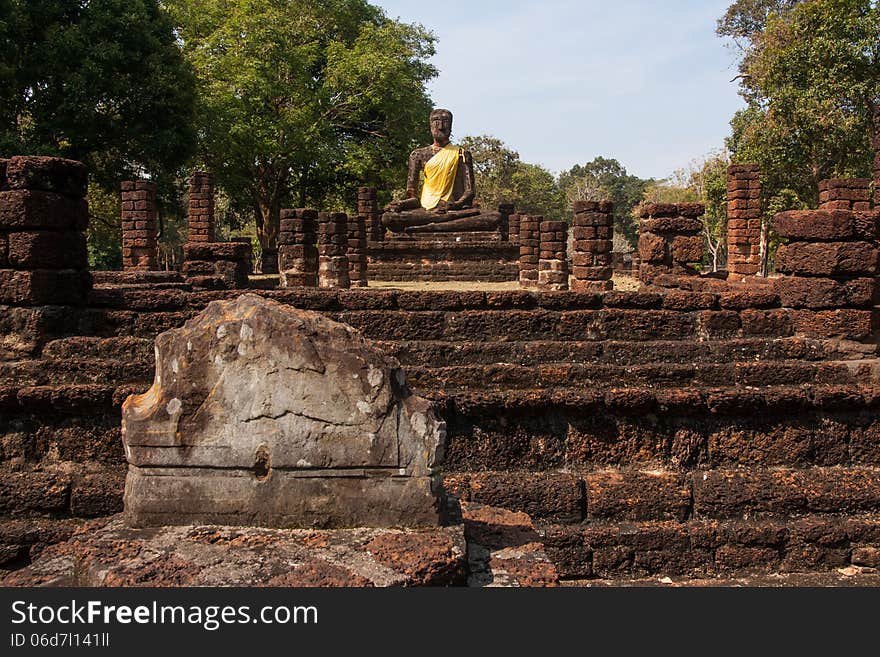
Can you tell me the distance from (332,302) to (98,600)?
3565 mm

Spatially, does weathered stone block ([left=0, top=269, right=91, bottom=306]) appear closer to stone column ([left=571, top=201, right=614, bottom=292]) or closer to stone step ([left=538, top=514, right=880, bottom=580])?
stone step ([left=538, top=514, right=880, bottom=580])

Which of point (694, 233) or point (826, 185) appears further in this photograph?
point (826, 185)

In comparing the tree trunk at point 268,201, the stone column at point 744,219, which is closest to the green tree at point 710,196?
the stone column at point 744,219

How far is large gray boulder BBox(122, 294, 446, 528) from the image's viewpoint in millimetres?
2754

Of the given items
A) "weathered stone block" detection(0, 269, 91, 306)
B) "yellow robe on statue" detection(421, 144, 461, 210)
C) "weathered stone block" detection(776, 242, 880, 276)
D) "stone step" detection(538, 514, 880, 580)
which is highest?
"yellow robe on statue" detection(421, 144, 461, 210)

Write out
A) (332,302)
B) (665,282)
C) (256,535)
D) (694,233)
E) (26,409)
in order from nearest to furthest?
(256,535) < (26,409) < (332,302) < (665,282) < (694,233)

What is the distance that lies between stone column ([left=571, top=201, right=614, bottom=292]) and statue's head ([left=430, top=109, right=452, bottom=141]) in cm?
920

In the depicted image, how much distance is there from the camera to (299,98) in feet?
90.1

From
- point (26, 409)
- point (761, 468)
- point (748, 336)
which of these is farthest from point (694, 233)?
point (26, 409)

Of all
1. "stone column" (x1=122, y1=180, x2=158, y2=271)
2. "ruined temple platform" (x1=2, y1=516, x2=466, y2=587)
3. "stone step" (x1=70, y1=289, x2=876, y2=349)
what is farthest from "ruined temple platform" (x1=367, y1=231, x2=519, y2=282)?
"ruined temple platform" (x1=2, y1=516, x2=466, y2=587)

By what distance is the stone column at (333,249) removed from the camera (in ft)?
49.4

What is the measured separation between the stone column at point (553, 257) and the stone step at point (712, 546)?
10.8 metres

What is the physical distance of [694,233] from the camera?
1181cm

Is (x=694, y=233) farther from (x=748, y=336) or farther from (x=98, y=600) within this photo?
(x=98, y=600)
